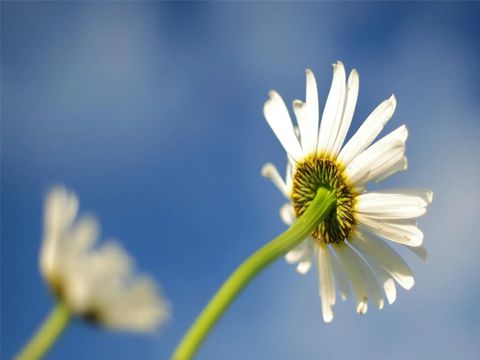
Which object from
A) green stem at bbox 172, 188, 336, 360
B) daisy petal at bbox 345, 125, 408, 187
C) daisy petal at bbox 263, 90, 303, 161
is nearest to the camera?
green stem at bbox 172, 188, 336, 360

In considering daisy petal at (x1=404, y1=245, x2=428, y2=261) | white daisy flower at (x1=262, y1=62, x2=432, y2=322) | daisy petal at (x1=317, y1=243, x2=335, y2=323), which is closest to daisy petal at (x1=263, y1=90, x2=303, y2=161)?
→ white daisy flower at (x1=262, y1=62, x2=432, y2=322)

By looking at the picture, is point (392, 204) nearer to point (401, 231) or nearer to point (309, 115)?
point (401, 231)

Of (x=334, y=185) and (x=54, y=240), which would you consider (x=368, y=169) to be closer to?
(x=334, y=185)

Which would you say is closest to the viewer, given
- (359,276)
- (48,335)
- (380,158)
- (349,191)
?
(48,335)

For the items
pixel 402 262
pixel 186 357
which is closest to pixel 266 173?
pixel 402 262

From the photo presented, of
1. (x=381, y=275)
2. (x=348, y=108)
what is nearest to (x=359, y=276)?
(x=381, y=275)

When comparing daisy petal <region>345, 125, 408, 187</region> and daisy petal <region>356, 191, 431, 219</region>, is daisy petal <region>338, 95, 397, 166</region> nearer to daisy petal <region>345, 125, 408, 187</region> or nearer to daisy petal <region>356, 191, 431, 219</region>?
daisy petal <region>345, 125, 408, 187</region>
